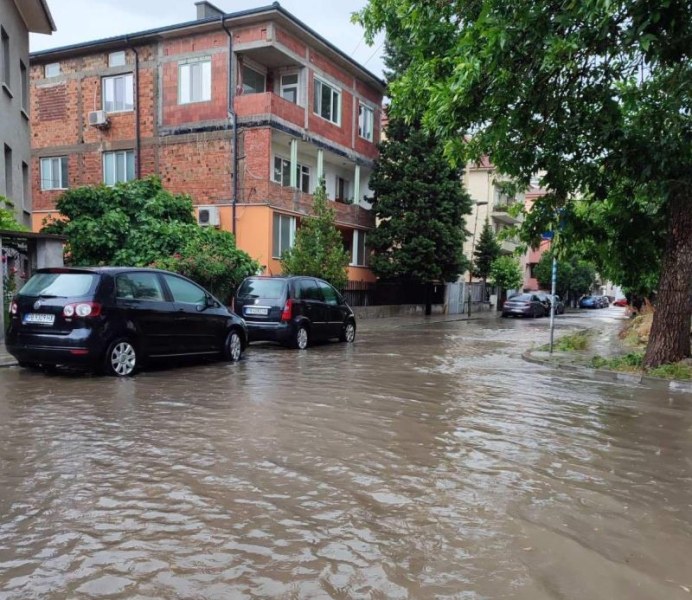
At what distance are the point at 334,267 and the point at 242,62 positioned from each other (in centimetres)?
888

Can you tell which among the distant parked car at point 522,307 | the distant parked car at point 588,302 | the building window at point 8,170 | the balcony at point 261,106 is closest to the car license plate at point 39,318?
the building window at point 8,170

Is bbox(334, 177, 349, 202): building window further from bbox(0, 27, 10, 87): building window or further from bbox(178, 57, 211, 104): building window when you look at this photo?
bbox(0, 27, 10, 87): building window

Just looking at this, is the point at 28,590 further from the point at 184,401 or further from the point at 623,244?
the point at 623,244

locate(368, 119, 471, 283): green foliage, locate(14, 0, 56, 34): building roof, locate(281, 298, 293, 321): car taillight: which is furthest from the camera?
locate(368, 119, 471, 283): green foliage

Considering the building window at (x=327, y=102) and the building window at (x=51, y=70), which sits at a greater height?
the building window at (x=51, y=70)

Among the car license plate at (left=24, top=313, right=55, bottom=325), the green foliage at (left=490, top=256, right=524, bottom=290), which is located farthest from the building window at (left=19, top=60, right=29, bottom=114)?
the green foliage at (left=490, top=256, right=524, bottom=290)

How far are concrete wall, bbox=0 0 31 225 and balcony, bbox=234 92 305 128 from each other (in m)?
7.03

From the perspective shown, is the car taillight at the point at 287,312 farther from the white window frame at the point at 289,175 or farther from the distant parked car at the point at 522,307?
the distant parked car at the point at 522,307

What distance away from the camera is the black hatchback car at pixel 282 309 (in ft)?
43.1

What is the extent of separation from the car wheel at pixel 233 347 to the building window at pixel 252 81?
14681 millimetres

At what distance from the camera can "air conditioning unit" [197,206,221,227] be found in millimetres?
22156

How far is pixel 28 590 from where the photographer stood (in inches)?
115

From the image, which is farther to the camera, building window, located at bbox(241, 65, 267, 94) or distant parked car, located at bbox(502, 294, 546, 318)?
distant parked car, located at bbox(502, 294, 546, 318)

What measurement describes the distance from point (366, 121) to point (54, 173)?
14.4 m
